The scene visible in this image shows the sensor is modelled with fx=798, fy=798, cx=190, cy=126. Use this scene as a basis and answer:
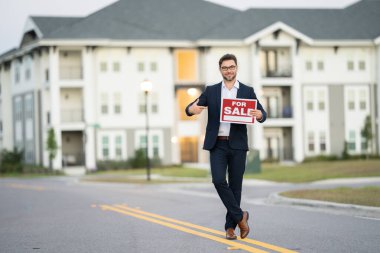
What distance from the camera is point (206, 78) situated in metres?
53.1

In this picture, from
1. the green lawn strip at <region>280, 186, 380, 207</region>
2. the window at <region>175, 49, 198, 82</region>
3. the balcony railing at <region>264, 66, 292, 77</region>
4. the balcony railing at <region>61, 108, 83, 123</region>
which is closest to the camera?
the green lawn strip at <region>280, 186, 380, 207</region>

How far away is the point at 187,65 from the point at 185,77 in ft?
2.76

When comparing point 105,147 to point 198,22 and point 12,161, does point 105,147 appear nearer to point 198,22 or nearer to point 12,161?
point 12,161

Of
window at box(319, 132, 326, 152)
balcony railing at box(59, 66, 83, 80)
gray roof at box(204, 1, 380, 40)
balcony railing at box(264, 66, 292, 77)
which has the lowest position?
window at box(319, 132, 326, 152)

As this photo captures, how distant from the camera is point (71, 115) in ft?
176

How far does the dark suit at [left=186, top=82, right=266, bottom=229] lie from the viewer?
383 inches

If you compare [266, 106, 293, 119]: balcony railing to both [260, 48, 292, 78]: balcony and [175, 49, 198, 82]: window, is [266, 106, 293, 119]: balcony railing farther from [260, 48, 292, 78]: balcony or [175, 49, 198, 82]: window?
[175, 49, 198, 82]: window

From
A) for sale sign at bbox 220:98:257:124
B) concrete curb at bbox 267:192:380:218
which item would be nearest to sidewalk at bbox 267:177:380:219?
concrete curb at bbox 267:192:380:218

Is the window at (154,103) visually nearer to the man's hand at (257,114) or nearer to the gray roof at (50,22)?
the gray roof at (50,22)

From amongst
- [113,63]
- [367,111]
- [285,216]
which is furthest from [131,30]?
[285,216]

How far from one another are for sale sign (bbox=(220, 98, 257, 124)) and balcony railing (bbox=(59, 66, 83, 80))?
4396cm

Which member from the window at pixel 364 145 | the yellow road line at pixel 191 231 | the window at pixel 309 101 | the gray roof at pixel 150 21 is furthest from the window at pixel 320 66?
the yellow road line at pixel 191 231

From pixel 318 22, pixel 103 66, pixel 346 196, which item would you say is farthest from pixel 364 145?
pixel 346 196

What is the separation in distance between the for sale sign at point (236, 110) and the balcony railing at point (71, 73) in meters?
44.0
